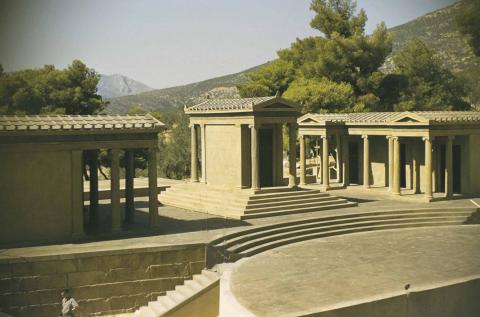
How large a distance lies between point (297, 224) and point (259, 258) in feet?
12.8

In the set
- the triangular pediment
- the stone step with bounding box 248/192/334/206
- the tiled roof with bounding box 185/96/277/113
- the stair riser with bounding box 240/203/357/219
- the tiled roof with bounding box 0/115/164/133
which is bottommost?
the stair riser with bounding box 240/203/357/219

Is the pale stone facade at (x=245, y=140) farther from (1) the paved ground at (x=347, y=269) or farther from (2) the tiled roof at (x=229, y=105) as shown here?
(1) the paved ground at (x=347, y=269)

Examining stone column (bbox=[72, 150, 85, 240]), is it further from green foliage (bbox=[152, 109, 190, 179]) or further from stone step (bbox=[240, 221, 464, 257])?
green foliage (bbox=[152, 109, 190, 179])

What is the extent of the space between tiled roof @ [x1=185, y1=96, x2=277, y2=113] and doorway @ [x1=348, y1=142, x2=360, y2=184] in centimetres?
967

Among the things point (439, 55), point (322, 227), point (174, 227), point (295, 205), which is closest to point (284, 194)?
point (295, 205)

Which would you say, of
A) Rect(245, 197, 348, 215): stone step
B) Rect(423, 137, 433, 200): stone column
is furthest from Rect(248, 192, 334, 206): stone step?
Rect(423, 137, 433, 200): stone column

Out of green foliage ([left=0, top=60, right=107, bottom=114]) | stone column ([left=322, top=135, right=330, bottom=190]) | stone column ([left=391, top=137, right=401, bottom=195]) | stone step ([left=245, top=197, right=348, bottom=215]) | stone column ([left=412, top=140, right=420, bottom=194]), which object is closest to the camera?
stone step ([left=245, top=197, right=348, bottom=215])

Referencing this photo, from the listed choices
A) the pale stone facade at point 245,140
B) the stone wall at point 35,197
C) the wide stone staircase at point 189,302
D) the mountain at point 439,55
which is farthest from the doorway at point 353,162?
the stone wall at point 35,197

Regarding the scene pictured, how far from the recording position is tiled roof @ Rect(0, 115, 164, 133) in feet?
56.1

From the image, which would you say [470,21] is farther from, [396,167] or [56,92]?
[56,92]

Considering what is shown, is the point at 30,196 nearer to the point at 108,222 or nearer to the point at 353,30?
the point at 108,222

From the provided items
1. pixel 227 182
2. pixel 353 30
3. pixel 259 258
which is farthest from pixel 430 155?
pixel 353 30

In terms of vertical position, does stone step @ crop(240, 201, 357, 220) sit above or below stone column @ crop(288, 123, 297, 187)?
below

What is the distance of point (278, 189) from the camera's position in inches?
974
